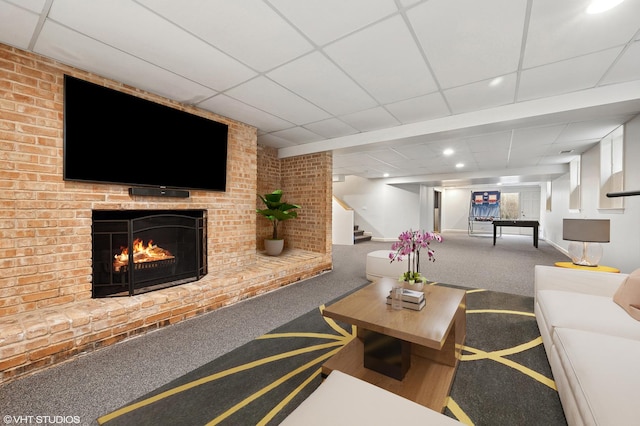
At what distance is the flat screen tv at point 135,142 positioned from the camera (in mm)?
2502

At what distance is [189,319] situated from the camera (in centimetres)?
294

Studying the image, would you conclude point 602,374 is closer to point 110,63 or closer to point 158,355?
point 158,355

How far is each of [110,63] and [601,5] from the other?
3.83 m

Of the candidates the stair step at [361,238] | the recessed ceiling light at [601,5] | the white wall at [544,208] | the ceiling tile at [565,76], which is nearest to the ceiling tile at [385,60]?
the ceiling tile at [565,76]

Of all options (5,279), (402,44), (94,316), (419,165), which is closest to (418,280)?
(402,44)

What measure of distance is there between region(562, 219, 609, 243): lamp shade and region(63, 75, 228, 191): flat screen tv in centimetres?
473

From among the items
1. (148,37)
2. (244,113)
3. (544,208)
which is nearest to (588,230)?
(244,113)

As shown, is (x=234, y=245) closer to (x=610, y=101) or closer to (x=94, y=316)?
(x=94, y=316)

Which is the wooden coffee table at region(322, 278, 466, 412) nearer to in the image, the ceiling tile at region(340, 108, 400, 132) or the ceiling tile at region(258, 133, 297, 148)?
the ceiling tile at region(340, 108, 400, 132)

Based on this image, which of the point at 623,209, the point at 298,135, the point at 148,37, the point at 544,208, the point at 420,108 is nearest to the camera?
the point at 148,37

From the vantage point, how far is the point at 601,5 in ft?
5.48

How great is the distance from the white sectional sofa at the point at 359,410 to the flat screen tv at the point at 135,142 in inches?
116

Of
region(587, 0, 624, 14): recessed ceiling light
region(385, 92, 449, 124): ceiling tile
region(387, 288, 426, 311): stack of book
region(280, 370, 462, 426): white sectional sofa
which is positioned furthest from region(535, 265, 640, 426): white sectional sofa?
region(385, 92, 449, 124): ceiling tile

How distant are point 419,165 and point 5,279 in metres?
7.80
